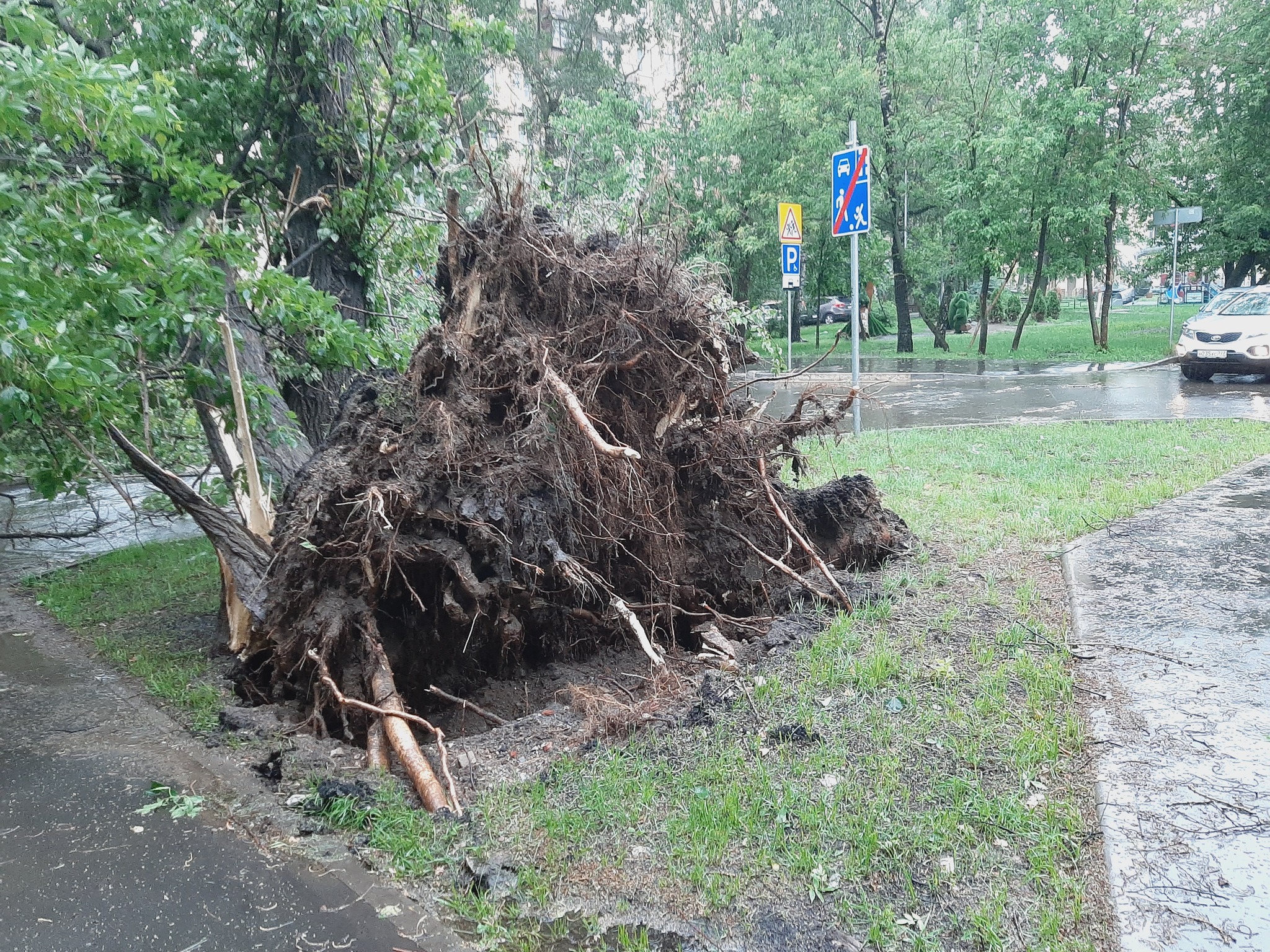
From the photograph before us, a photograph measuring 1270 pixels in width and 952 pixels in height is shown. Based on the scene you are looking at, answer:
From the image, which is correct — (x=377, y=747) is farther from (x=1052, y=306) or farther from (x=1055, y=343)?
(x=1052, y=306)

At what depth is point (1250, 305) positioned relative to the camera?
17234 millimetres

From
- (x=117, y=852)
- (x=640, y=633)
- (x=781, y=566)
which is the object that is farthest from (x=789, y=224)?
(x=117, y=852)

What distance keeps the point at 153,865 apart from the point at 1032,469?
8.04 meters

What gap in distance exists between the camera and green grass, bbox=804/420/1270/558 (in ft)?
22.8

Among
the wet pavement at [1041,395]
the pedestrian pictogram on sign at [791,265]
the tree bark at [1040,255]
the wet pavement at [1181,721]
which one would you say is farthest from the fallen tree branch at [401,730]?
the tree bark at [1040,255]

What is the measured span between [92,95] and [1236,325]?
18.1 metres

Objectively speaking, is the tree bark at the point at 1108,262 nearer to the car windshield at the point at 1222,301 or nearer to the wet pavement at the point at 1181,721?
the car windshield at the point at 1222,301

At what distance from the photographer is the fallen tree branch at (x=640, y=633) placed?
4758mm

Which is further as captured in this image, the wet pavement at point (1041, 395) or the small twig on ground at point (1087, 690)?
the wet pavement at point (1041, 395)

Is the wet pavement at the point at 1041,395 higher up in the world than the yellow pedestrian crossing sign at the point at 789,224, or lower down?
lower down

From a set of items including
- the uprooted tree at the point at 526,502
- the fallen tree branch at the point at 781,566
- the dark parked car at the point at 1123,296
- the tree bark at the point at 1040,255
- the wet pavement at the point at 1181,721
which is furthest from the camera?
the dark parked car at the point at 1123,296

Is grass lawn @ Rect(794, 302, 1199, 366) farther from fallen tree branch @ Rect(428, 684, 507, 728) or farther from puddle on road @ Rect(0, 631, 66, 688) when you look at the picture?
puddle on road @ Rect(0, 631, 66, 688)

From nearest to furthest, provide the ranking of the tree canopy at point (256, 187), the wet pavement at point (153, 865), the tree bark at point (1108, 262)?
the wet pavement at point (153, 865) < the tree canopy at point (256, 187) < the tree bark at point (1108, 262)

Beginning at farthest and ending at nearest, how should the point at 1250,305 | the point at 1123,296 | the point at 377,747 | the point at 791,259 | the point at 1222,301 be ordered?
the point at 1123,296 < the point at 1222,301 < the point at 1250,305 < the point at 791,259 < the point at 377,747
